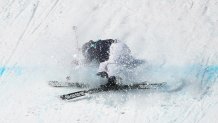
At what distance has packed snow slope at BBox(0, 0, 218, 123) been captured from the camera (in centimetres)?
1006

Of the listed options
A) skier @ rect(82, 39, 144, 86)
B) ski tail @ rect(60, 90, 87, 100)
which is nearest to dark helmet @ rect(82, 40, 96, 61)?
skier @ rect(82, 39, 144, 86)

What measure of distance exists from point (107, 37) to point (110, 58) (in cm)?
199

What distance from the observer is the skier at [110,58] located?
10.8 meters

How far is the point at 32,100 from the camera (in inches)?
424

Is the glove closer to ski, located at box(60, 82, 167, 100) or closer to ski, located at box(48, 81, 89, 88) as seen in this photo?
ski, located at box(60, 82, 167, 100)

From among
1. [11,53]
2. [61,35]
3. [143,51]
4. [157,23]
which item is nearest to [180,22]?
[157,23]

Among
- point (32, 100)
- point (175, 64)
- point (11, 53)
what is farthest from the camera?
point (11, 53)

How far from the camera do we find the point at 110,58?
1103cm

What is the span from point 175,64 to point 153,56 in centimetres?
63

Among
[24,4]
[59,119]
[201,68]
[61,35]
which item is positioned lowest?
[59,119]

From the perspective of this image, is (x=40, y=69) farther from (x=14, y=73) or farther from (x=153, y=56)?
(x=153, y=56)

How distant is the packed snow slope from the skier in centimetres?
28

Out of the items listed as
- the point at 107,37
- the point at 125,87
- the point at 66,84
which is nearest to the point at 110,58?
the point at 125,87

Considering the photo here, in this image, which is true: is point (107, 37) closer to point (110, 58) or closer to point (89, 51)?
point (89, 51)
